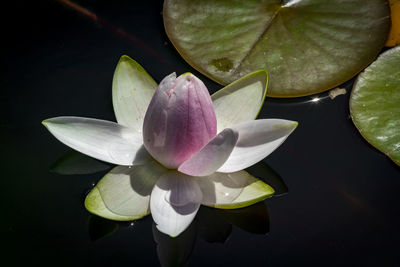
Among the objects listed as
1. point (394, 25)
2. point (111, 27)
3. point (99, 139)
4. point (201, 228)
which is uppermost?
point (394, 25)

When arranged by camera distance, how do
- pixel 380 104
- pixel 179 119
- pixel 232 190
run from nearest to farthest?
pixel 179 119
pixel 232 190
pixel 380 104

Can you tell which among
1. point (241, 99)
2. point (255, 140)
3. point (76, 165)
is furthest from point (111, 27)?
point (255, 140)

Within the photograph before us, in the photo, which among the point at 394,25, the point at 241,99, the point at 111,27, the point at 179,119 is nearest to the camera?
the point at 179,119

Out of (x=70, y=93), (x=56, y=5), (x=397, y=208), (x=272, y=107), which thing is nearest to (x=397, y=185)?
(x=397, y=208)

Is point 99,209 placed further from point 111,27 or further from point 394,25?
point 394,25

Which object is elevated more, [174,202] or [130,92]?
[130,92]

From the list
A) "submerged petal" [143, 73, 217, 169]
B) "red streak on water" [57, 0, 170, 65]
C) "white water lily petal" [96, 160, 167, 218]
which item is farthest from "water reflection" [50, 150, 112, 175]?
"red streak on water" [57, 0, 170, 65]

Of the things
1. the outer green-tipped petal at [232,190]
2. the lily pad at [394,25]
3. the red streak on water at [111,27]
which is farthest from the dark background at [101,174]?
the lily pad at [394,25]
